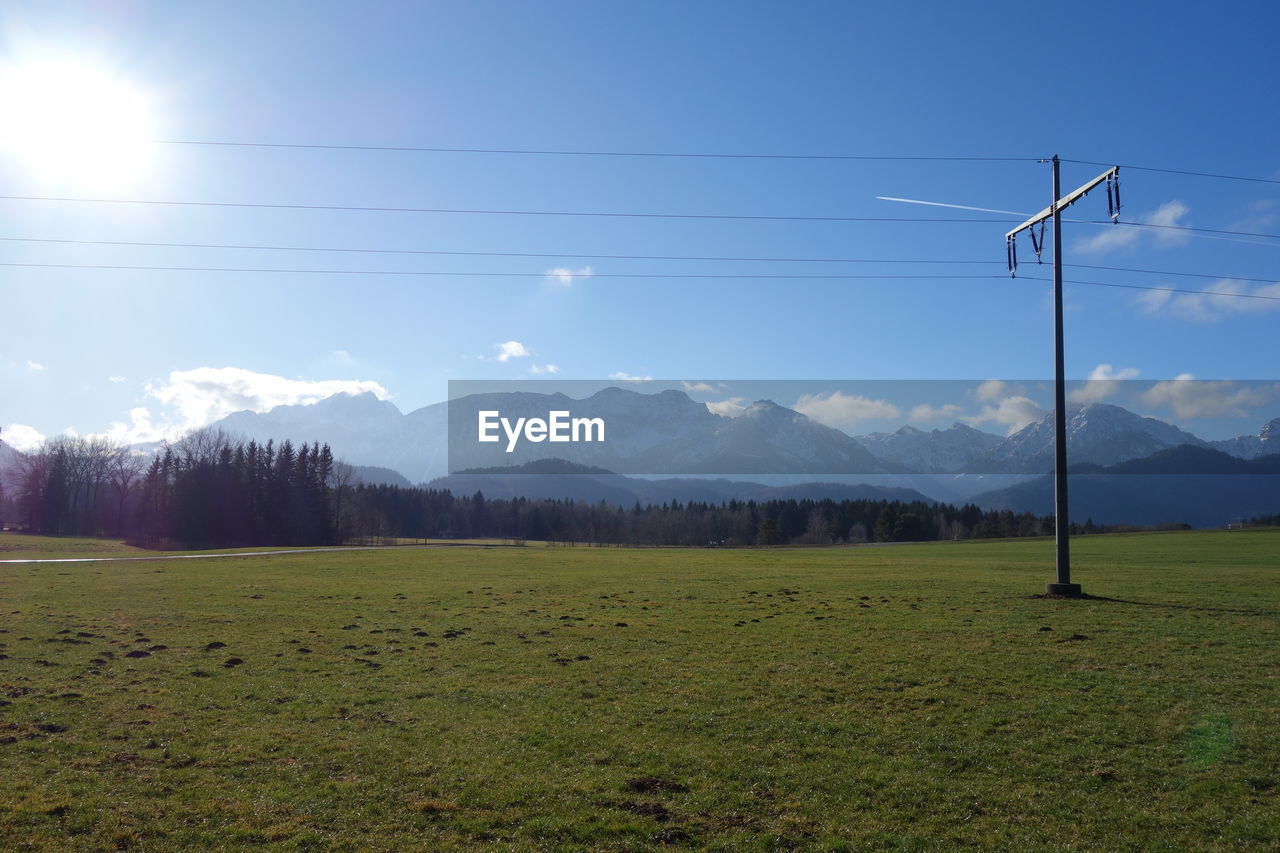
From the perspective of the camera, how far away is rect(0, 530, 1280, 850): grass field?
909 cm

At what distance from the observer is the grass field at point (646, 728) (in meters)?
9.09

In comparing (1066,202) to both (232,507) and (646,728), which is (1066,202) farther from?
(232,507)

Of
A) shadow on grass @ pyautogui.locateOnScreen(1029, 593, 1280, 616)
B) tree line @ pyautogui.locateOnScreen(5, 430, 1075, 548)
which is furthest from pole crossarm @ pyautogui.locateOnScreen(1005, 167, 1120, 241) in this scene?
tree line @ pyautogui.locateOnScreen(5, 430, 1075, 548)

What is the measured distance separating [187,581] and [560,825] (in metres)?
37.3

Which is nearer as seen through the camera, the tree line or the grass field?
the grass field

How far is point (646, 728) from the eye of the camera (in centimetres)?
1310

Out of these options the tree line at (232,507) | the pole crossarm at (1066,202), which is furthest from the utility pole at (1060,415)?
the tree line at (232,507)

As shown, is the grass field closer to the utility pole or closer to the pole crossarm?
the utility pole

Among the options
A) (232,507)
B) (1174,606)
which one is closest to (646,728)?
(1174,606)

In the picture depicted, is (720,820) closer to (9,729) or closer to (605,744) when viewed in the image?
(605,744)

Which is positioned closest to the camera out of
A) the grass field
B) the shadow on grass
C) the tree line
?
the grass field

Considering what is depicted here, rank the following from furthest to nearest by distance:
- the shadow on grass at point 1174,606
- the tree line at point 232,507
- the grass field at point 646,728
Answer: the tree line at point 232,507 < the shadow on grass at point 1174,606 < the grass field at point 646,728

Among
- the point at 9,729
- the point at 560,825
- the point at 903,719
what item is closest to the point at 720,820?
the point at 560,825

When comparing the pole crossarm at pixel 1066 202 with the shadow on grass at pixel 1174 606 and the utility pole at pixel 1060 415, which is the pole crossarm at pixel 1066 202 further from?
the shadow on grass at pixel 1174 606
